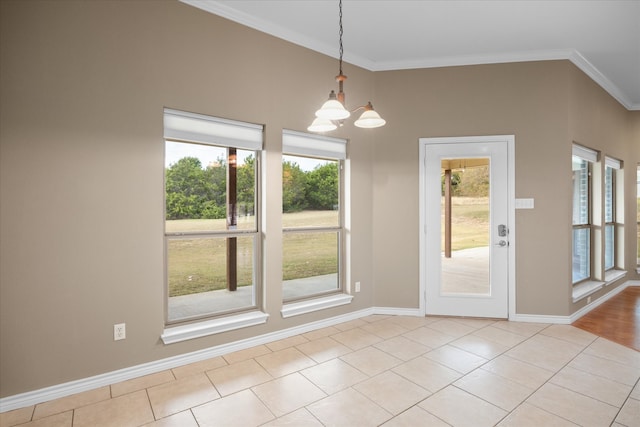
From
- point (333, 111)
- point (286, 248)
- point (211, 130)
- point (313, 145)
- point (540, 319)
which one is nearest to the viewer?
Answer: point (333, 111)

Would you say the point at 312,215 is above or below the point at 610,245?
above

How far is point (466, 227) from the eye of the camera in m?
4.08

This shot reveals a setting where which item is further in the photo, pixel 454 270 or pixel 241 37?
pixel 454 270

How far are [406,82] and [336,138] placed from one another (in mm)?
1119

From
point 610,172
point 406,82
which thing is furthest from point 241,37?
point 610,172

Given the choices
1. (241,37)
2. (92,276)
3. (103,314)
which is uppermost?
(241,37)

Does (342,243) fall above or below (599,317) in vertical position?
above

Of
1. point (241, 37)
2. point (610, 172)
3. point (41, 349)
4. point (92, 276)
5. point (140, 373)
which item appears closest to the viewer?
point (41, 349)

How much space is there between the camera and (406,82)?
4.16m

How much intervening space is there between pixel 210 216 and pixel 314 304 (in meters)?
1.44

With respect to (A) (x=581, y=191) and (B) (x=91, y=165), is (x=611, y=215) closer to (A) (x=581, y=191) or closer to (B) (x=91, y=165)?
(A) (x=581, y=191)

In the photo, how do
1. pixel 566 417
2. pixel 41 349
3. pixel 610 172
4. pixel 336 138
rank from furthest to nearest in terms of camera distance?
pixel 610 172, pixel 336 138, pixel 41 349, pixel 566 417

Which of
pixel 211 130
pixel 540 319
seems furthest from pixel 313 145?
pixel 540 319

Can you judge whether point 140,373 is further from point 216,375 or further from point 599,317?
point 599,317
